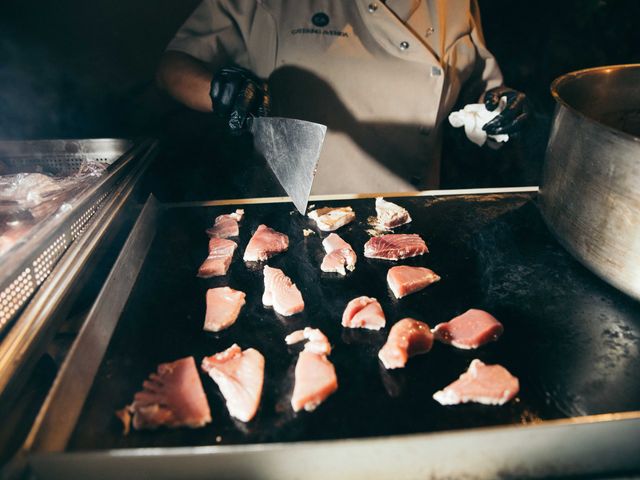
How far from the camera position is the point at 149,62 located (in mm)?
4148

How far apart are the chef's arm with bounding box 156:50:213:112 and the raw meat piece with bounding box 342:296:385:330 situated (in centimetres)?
200

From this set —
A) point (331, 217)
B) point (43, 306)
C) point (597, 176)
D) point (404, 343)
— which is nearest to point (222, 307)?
point (43, 306)

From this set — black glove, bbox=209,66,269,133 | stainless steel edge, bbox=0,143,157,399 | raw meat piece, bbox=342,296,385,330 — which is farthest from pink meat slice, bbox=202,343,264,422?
black glove, bbox=209,66,269,133

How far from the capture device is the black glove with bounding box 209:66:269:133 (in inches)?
92.0

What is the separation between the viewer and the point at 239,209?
238cm

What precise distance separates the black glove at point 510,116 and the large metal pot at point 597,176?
525mm

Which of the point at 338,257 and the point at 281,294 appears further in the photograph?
the point at 338,257

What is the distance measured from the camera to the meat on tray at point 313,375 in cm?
129

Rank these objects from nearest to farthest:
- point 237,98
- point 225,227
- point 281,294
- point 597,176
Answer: point 597,176 < point 281,294 < point 225,227 < point 237,98

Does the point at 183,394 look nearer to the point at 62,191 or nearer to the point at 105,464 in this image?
the point at 105,464

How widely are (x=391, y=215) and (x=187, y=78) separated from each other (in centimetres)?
182

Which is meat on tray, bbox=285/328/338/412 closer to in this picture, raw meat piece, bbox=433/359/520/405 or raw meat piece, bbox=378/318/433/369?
raw meat piece, bbox=378/318/433/369

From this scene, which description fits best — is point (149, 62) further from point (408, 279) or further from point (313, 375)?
point (313, 375)

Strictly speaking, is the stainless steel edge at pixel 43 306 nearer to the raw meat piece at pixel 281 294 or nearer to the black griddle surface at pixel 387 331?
the black griddle surface at pixel 387 331
